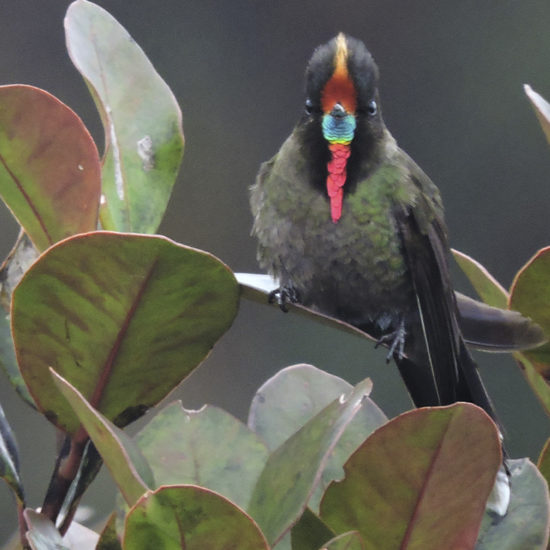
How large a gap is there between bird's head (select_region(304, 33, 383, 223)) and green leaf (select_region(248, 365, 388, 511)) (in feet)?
2.22

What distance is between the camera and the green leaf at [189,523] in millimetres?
785

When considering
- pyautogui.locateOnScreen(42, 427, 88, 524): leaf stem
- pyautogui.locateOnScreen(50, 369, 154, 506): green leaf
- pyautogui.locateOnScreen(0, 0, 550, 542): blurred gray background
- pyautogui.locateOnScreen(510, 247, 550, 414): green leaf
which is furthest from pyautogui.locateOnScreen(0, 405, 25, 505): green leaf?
pyautogui.locateOnScreen(0, 0, 550, 542): blurred gray background

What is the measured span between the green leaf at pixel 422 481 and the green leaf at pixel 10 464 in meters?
0.27

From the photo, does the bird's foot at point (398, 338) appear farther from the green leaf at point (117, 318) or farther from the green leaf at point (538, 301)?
the green leaf at point (117, 318)

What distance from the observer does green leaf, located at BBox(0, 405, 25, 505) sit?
3.17 ft

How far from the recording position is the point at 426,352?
187cm

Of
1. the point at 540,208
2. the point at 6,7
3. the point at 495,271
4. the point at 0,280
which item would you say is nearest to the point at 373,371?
the point at 495,271

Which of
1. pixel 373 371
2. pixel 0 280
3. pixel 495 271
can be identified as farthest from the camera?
pixel 495 271

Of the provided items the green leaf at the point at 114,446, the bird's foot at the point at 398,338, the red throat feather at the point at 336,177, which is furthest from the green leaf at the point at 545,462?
the red throat feather at the point at 336,177

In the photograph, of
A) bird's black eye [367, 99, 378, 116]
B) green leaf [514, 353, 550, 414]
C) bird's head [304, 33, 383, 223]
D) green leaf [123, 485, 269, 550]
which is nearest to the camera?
green leaf [123, 485, 269, 550]

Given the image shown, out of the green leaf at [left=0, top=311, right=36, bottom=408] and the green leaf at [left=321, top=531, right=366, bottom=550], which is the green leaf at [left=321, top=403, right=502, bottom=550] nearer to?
the green leaf at [left=321, top=531, right=366, bottom=550]

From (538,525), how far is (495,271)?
24.6 ft

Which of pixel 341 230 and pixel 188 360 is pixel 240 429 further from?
pixel 341 230

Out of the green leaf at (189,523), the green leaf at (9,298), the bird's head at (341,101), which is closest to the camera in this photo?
the green leaf at (189,523)
